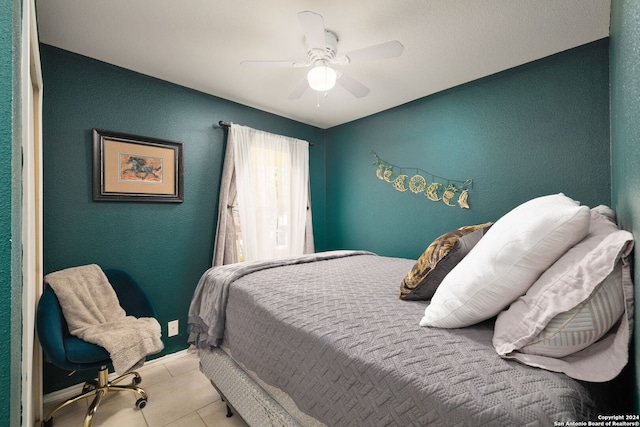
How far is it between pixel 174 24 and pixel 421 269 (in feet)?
7.11

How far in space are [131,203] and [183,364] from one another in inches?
58.6

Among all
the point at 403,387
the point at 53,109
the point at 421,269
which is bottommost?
the point at 403,387

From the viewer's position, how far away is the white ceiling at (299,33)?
5.62 ft

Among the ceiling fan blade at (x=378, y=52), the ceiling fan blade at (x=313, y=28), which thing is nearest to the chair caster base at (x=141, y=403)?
the ceiling fan blade at (x=313, y=28)

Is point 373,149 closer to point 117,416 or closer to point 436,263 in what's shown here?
point 436,263

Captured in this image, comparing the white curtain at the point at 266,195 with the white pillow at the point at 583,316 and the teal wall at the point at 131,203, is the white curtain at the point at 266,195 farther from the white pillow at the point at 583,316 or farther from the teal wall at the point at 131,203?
the white pillow at the point at 583,316

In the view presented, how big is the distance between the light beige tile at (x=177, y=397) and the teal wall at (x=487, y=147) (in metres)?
2.28

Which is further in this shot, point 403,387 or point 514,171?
point 514,171

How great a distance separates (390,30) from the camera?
1.94 m

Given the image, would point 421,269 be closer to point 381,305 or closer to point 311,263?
point 381,305

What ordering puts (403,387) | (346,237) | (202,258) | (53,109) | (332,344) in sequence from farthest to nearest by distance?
(346,237), (202,258), (53,109), (332,344), (403,387)

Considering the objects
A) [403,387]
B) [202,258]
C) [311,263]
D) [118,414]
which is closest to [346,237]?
[311,263]

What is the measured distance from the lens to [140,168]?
2.48 metres

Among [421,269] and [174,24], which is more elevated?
[174,24]
